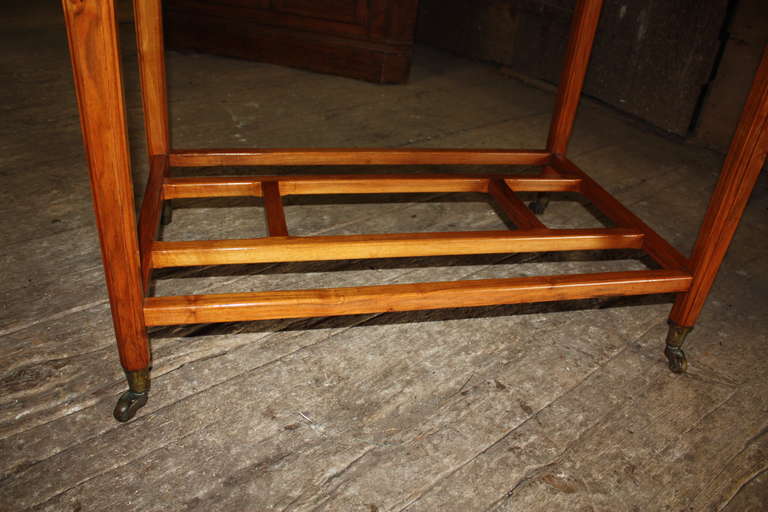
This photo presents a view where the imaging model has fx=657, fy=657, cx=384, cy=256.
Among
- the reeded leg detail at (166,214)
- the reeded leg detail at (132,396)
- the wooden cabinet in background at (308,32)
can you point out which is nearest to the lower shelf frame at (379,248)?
the reeded leg detail at (132,396)

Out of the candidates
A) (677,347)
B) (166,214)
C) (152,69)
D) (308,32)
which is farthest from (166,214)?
(308,32)

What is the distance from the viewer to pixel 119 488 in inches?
37.6

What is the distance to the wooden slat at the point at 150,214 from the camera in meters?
1.09

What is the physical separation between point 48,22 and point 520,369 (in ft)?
10.5

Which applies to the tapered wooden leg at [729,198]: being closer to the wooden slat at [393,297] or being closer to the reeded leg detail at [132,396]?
the wooden slat at [393,297]

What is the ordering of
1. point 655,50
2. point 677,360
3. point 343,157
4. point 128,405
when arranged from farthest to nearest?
point 655,50 < point 343,157 < point 677,360 < point 128,405

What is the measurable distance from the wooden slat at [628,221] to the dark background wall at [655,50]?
1139 mm

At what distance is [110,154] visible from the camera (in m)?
0.86

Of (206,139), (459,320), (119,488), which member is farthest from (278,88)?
(119,488)

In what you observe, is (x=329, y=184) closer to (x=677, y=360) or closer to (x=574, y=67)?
(x=574, y=67)

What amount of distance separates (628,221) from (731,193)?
249 millimetres

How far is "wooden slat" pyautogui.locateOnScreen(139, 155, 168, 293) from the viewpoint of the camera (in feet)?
3.58

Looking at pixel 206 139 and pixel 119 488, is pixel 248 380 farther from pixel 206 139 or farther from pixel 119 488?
pixel 206 139

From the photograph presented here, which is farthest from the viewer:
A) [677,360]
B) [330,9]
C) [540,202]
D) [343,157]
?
[330,9]
